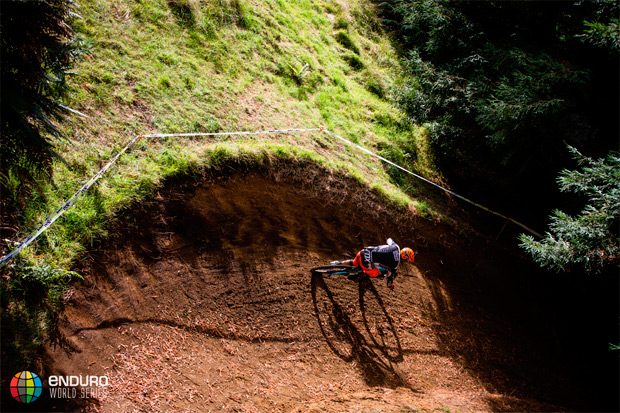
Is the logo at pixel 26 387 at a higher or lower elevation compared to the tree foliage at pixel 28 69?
lower

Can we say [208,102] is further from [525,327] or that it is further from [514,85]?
[525,327]

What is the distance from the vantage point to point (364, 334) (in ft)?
27.1

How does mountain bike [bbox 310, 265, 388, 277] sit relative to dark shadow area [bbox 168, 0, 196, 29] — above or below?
below

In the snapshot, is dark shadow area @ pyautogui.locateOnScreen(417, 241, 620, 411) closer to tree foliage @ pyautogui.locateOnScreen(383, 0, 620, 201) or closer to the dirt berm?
the dirt berm

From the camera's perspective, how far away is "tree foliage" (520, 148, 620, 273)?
796 cm

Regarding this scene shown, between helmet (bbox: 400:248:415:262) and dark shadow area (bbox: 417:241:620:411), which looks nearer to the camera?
helmet (bbox: 400:248:415:262)

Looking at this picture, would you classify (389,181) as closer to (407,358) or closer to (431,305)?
(431,305)

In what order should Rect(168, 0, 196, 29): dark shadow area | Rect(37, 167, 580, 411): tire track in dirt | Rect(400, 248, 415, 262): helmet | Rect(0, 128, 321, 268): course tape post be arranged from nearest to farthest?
Rect(0, 128, 321, 268): course tape post < Rect(37, 167, 580, 411): tire track in dirt < Rect(400, 248, 415, 262): helmet < Rect(168, 0, 196, 29): dark shadow area

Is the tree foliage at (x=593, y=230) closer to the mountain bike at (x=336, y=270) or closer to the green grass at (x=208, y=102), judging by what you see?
the green grass at (x=208, y=102)

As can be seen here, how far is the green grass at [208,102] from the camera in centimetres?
669

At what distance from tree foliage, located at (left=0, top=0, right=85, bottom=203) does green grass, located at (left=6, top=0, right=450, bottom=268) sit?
1.57 meters

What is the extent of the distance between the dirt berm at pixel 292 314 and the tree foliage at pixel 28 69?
210cm

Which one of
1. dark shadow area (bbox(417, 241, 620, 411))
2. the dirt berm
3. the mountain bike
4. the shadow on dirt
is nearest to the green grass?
the dirt berm

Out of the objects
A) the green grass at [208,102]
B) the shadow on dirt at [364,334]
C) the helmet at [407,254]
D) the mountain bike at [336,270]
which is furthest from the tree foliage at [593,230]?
the mountain bike at [336,270]
